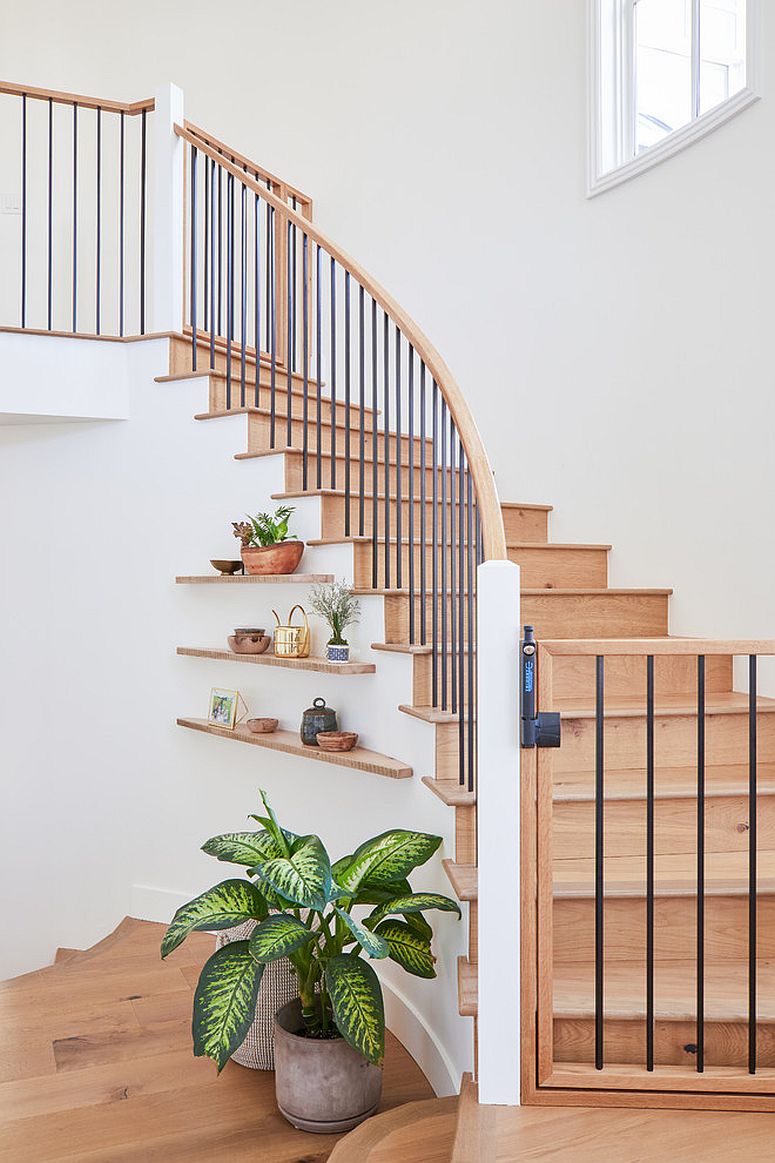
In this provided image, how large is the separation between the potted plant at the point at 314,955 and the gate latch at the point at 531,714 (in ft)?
2.13

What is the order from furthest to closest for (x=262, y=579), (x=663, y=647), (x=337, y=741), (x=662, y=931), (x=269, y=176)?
(x=269, y=176) → (x=262, y=579) → (x=337, y=741) → (x=662, y=931) → (x=663, y=647)

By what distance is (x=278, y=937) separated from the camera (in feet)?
7.64

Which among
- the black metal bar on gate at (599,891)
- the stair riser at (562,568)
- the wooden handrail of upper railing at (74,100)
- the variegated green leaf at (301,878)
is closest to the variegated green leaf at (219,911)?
the variegated green leaf at (301,878)

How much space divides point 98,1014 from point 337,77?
15.5ft

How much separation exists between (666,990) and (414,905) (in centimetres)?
63

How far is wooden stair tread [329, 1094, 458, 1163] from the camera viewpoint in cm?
215

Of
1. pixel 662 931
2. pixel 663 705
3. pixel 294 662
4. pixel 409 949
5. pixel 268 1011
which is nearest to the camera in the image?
pixel 662 931

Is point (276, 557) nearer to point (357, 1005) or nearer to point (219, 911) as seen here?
point (219, 911)

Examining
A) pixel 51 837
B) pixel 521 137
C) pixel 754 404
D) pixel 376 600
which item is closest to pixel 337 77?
pixel 521 137

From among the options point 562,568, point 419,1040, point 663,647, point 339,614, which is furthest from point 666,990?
point 562,568

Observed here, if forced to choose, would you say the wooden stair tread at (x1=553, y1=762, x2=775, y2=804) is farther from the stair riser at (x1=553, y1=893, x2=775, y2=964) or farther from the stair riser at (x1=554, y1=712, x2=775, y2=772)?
the stair riser at (x1=553, y1=893, x2=775, y2=964)

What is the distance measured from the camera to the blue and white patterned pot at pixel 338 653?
3.18 metres

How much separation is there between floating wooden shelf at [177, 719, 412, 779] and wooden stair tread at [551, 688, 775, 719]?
53 cm

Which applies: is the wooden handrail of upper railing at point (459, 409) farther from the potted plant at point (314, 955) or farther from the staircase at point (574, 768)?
the potted plant at point (314, 955)
